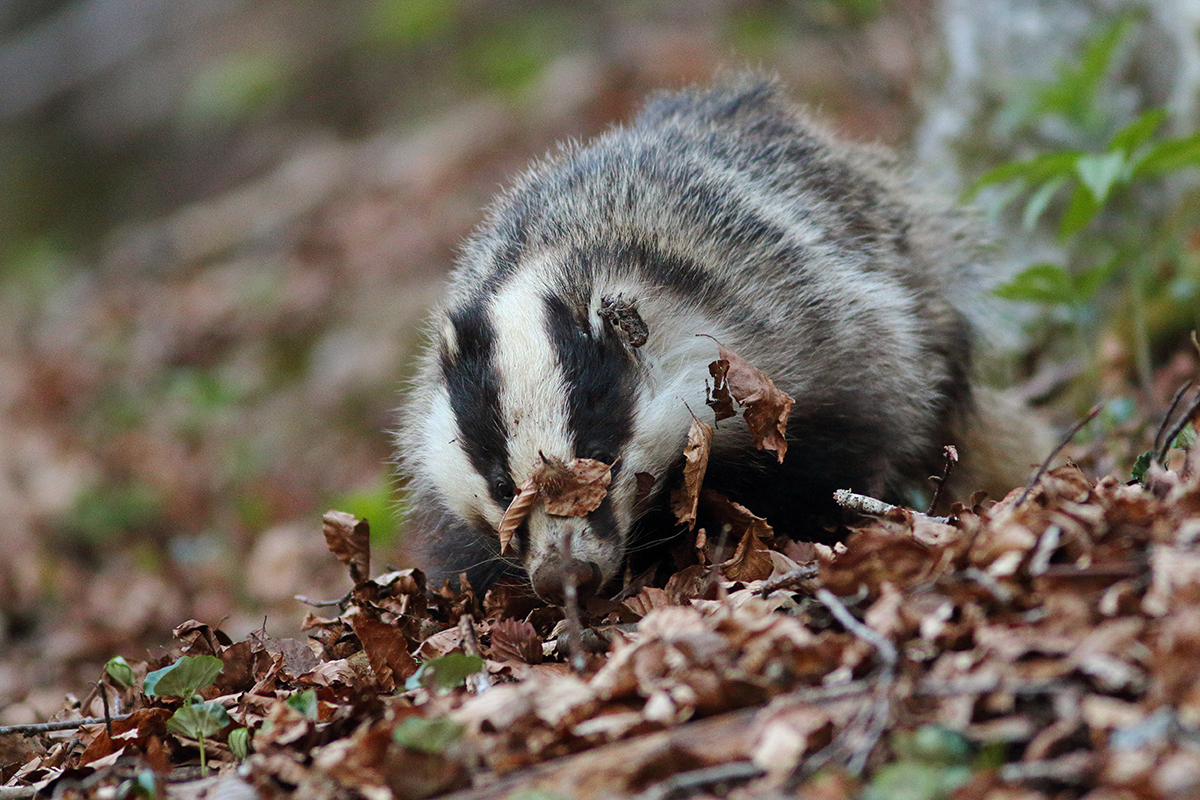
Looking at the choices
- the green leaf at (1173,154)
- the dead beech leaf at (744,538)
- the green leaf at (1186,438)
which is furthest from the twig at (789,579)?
the green leaf at (1173,154)

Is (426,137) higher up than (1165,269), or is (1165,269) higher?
(426,137)

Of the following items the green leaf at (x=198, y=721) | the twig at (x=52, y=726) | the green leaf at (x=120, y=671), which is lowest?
the green leaf at (x=198, y=721)

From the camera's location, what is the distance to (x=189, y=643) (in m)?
4.04

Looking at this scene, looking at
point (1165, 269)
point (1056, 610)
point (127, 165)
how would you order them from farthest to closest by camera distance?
point (127, 165) → point (1165, 269) → point (1056, 610)

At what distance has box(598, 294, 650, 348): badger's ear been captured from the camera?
389cm

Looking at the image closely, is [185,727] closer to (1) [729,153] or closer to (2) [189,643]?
(2) [189,643]

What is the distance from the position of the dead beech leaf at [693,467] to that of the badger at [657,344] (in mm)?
110

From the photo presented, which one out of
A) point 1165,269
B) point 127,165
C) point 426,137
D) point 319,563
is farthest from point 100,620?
point 127,165

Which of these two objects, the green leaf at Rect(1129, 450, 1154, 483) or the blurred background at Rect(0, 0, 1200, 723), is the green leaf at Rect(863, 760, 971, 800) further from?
the blurred background at Rect(0, 0, 1200, 723)

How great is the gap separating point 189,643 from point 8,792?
86 cm

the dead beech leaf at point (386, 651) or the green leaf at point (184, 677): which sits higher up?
the green leaf at point (184, 677)

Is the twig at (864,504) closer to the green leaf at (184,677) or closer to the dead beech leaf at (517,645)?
the dead beech leaf at (517,645)

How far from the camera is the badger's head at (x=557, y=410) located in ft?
12.1

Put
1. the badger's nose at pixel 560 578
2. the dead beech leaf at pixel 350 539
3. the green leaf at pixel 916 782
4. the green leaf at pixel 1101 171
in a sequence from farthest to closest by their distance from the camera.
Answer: the green leaf at pixel 1101 171, the dead beech leaf at pixel 350 539, the badger's nose at pixel 560 578, the green leaf at pixel 916 782
